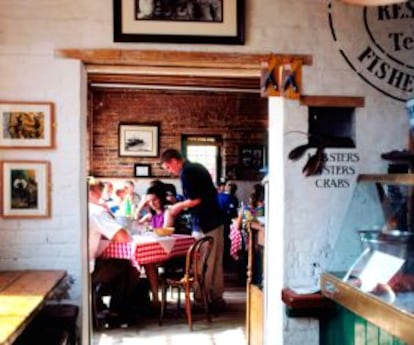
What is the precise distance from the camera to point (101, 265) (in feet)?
18.6

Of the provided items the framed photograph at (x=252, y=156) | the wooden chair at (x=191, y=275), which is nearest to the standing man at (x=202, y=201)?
the wooden chair at (x=191, y=275)

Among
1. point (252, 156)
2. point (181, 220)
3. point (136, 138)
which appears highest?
point (136, 138)

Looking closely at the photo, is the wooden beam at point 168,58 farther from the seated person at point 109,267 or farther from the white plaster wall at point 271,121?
the seated person at point 109,267

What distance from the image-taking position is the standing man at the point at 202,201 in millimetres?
6188

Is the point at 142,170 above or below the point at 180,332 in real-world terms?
above

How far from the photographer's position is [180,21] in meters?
Result: 3.57

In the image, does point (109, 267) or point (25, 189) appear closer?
point (25, 189)

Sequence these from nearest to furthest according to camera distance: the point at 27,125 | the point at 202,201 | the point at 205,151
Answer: the point at 27,125 → the point at 202,201 → the point at 205,151

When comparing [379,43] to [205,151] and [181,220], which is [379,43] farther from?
[205,151]

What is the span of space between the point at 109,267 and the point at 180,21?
2.96m

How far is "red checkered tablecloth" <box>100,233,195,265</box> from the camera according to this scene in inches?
219

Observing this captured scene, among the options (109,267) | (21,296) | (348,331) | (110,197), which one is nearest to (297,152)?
(348,331)

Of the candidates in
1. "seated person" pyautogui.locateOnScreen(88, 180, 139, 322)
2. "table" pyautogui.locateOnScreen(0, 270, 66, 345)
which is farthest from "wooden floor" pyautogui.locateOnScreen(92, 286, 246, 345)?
"table" pyautogui.locateOnScreen(0, 270, 66, 345)

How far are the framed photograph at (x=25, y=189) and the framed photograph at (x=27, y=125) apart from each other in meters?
0.12
